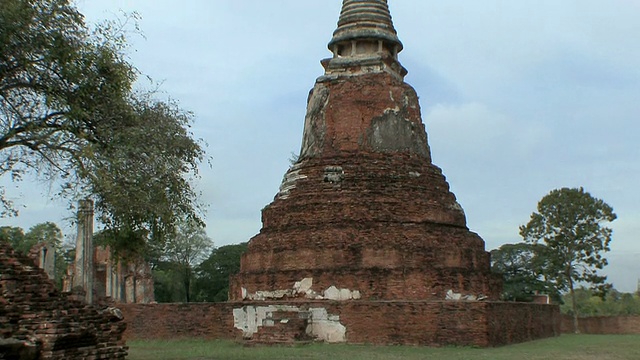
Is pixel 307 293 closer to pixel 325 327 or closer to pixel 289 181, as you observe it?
pixel 325 327

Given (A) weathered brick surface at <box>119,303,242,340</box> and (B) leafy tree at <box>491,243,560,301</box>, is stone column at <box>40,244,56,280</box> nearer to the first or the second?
(A) weathered brick surface at <box>119,303,242,340</box>

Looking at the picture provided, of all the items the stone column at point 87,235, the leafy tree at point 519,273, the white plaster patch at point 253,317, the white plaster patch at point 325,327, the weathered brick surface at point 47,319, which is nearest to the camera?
the weathered brick surface at point 47,319

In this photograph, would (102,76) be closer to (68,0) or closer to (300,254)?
(68,0)

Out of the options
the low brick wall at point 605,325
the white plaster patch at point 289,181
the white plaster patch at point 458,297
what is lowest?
the low brick wall at point 605,325

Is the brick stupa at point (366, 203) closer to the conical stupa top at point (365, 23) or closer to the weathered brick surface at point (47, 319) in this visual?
the conical stupa top at point (365, 23)

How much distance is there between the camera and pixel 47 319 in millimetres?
8906

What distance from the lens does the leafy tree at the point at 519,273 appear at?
1463 inches

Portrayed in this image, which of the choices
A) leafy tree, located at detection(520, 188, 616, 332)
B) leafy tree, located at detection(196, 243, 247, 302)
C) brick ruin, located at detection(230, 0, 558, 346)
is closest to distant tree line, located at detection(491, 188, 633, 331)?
leafy tree, located at detection(520, 188, 616, 332)

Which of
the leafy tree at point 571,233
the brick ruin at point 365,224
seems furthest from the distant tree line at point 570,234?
the brick ruin at point 365,224

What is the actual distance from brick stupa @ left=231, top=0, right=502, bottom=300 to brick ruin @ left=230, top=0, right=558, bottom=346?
0.09ft

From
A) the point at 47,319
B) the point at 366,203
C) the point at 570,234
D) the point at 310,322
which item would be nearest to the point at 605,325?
the point at 570,234

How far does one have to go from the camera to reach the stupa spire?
19.4 meters

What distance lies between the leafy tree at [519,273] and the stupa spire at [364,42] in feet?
61.7

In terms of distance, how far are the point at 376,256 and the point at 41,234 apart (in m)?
34.3
